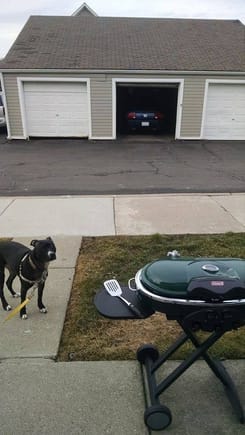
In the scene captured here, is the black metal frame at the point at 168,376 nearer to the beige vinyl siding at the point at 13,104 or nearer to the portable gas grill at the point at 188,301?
the portable gas grill at the point at 188,301

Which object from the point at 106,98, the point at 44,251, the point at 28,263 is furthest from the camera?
the point at 106,98

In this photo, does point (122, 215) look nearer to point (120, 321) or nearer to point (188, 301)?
point (120, 321)

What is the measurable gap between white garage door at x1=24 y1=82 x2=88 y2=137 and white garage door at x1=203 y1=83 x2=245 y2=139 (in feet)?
17.4

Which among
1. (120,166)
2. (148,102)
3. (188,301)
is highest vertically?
(188,301)

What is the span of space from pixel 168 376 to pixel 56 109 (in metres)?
14.3

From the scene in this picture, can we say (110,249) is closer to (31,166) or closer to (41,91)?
(31,166)

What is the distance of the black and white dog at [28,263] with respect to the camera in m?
2.95

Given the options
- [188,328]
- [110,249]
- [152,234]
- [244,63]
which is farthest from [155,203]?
[244,63]

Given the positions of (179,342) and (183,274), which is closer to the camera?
(183,274)

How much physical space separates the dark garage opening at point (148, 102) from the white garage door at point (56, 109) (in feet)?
10.1

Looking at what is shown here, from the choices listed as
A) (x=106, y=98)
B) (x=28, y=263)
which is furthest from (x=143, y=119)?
(x=28, y=263)

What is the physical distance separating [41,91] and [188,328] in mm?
14358

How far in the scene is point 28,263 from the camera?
10.0ft

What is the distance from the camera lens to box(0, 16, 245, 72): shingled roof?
14570 mm
